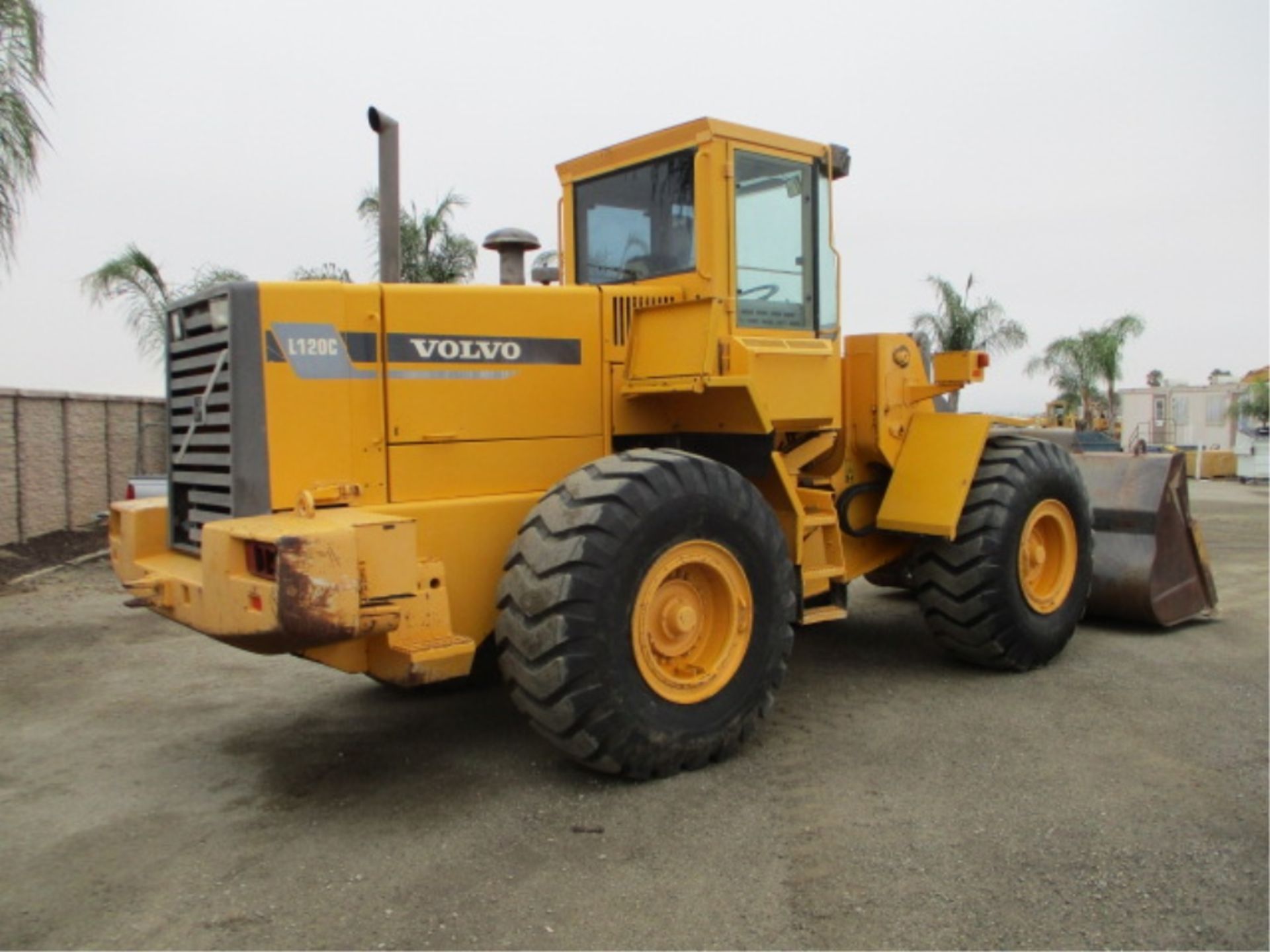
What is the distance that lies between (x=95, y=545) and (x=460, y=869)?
1052 centimetres

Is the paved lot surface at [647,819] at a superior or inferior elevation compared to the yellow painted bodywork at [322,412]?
inferior

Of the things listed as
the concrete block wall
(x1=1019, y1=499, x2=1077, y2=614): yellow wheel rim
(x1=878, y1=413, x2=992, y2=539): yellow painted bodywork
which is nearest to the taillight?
(x1=878, y1=413, x2=992, y2=539): yellow painted bodywork

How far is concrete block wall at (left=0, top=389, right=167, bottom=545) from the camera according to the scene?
12047mm

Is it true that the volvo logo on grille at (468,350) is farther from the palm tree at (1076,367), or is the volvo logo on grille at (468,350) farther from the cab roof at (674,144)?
the palm tree at (1076,367)

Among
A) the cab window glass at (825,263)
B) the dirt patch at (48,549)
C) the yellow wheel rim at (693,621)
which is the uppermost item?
the cab window glass at (825,263)

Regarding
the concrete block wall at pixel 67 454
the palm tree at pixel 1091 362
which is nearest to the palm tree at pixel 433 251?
the concrete block wall at pixel 67 454

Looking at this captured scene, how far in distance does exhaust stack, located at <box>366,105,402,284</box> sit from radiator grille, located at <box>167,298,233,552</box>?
2.39 ft

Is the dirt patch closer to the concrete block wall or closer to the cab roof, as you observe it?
the concrete block wall

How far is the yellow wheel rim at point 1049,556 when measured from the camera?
6.62 m

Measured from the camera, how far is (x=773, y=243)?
5.70 metres

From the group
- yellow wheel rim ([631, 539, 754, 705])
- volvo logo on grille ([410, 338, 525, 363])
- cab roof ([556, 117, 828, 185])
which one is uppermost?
cab roof ([556, 117, 828, 185])

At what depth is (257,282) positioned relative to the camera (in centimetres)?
447

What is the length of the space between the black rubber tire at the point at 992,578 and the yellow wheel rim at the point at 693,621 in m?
1.89

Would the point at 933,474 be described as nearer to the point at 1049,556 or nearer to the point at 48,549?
the point at 1049,556
